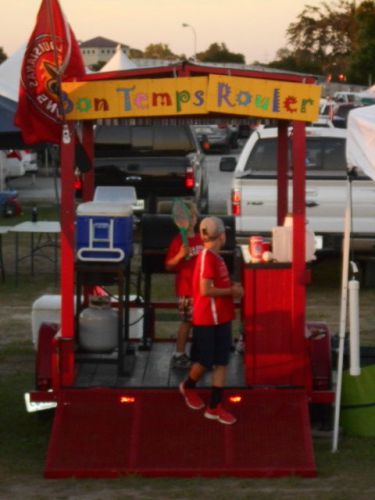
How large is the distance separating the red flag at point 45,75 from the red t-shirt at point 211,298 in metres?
1.34

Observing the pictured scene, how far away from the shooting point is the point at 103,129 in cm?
2269

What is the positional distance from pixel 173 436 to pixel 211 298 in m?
0.96

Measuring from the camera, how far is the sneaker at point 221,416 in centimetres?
850

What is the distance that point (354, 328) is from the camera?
29.8 ft

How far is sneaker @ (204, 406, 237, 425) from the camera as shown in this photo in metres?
8.50

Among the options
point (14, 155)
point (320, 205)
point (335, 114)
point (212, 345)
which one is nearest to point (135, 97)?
point (212, 345)

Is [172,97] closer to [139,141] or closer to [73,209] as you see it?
[73,209]

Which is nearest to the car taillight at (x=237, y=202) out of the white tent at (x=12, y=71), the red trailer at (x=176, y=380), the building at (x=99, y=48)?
the white tent at (x=12, y=71)

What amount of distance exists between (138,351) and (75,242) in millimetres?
1587

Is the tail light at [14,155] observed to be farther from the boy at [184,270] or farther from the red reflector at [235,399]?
the red reflector at [235,399]

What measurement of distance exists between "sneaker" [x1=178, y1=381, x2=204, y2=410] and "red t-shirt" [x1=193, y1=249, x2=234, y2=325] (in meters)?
0.48

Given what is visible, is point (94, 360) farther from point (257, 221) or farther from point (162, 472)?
point (257, 221)

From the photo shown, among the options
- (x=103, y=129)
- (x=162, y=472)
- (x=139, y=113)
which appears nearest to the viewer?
(x=162, y=472)

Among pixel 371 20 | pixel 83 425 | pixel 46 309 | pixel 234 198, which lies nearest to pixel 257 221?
pixel 234 198
